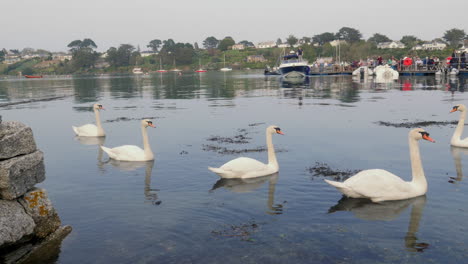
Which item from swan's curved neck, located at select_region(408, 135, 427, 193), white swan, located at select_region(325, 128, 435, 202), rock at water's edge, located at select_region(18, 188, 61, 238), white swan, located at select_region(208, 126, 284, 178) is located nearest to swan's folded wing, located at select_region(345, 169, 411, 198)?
white swan, located at select_region(325, 128, 435, 202)

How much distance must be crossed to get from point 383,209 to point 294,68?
70.2 meters

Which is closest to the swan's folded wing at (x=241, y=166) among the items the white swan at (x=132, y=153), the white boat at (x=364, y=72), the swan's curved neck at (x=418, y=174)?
the white swan at (x=132, y=153)

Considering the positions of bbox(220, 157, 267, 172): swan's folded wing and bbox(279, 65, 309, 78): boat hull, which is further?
bbox(279, 65, 309, 78): boat hull

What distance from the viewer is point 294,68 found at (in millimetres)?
77812

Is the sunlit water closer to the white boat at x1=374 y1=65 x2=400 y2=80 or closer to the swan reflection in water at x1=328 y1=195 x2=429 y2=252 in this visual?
the swan reflection in water at x1=328 y1=195 x2=429 y2=252

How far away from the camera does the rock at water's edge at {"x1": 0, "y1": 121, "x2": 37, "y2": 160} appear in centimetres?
718

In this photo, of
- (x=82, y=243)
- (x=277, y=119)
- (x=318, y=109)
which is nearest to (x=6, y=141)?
(x=82, y=243)

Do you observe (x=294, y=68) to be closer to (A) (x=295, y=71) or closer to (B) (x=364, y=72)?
(A) (x=295, y=71)

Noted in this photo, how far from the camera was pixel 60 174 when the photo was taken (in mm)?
13203

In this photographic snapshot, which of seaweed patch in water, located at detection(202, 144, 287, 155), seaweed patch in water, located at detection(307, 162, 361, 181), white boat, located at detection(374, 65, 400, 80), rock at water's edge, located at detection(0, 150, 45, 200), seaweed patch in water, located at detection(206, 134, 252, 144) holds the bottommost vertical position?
seaweed patch in water, located at detection(307, 162, 361, 181)

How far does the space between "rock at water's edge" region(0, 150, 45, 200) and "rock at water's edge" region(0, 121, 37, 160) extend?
0.10 meters

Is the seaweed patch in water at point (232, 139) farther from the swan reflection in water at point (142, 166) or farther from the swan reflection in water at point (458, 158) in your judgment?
the swan reflection in water at point (458, 158)

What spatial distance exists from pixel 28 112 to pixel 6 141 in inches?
1050

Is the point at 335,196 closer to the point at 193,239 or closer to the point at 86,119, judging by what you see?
the point at 193,239
